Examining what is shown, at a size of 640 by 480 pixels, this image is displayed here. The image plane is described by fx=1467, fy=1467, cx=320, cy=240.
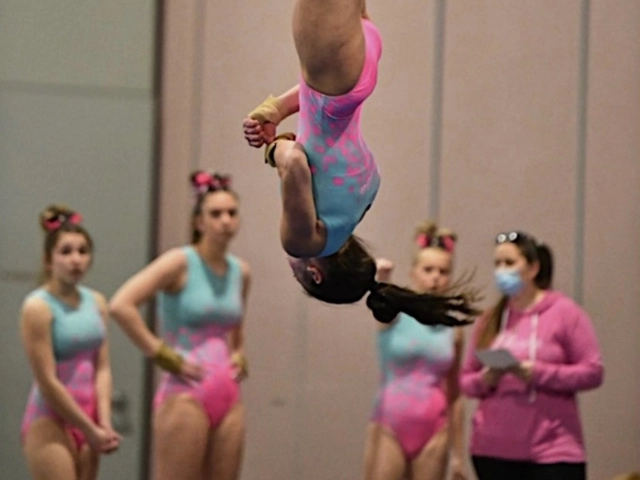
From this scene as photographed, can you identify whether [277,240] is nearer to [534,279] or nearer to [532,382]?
[534,279]

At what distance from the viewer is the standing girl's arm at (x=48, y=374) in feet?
13.0

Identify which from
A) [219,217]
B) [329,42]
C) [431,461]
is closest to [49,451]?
[219,217]

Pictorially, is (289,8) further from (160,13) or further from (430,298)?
(430,298)

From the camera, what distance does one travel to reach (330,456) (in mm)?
5062

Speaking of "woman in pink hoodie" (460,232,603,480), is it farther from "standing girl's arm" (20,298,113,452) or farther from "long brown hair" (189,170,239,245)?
"standing girl's arm" (20,298,113,452)

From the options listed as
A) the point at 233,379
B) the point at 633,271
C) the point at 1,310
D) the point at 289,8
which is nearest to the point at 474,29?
the point at 289,8

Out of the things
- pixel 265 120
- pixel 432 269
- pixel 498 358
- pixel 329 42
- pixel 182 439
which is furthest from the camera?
pixel 432 269

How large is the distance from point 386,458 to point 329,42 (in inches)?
87.5

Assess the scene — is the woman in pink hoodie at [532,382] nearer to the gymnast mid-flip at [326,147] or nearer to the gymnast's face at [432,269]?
the gymnast's face at [432,269]

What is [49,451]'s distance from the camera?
396 cm

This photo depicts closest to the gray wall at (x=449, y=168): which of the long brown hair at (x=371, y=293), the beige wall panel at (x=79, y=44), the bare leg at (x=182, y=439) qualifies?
the beige wall panel at (x=79, y=44)

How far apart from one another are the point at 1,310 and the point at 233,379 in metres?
1.07

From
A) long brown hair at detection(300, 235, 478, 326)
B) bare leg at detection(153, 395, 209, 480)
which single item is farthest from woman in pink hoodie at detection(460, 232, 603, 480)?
long brown hair at detection(300, 235, 478, 326)

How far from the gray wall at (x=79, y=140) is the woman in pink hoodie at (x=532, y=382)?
1.38 m
